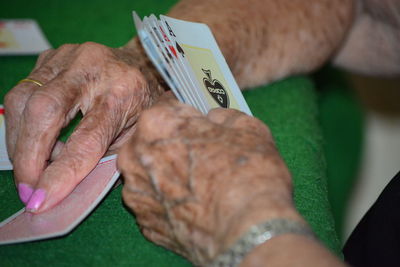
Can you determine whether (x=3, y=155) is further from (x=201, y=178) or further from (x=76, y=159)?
(x=201, y=178)

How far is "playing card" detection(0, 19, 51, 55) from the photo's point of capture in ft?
4.06

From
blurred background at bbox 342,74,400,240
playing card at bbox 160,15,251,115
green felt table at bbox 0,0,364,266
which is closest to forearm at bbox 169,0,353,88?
green felt table at bbox 0,0,364,266

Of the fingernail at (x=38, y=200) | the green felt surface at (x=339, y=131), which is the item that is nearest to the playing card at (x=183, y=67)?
the fingernail at (x=38, y=200)

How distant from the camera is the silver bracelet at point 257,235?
1.91 feet

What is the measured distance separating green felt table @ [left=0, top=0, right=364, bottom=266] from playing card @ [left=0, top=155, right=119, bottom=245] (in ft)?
0.09

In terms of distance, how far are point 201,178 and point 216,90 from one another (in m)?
0.23

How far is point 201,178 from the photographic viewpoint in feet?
2.13

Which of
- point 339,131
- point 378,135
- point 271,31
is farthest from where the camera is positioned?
point 378,135

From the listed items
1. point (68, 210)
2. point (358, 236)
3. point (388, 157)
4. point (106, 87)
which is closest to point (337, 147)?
point (388, 157)

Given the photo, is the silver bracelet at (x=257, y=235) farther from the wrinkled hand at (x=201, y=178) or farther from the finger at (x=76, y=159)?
the finger at (x=76, y=159)

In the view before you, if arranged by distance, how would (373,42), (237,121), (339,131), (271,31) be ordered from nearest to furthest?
(237,121) → (271,31) → (373,42) → (339,131)

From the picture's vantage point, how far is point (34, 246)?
2.48 ft

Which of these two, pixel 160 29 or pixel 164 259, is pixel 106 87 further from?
pixel 164 259

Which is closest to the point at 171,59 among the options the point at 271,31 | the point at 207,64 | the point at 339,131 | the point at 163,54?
the point at 163,54
